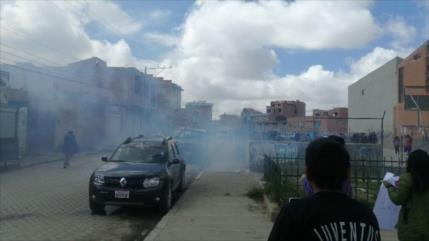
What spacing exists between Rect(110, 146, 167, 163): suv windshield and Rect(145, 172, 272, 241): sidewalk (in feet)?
3.52

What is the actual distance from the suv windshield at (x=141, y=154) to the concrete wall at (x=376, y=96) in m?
34.8

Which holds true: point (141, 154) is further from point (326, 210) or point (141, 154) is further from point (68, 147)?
point (68, 147)

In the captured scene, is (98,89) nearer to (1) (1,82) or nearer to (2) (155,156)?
(1) (1,82)

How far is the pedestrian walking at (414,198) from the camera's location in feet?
13.2

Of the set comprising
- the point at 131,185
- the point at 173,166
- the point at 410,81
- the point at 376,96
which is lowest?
the point at 131,185

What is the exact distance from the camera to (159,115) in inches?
1681

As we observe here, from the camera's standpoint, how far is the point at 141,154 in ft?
36.5

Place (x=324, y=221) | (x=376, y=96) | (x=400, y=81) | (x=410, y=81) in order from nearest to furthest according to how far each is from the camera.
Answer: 1. (x=324, y=221)
2. (x=410, y=81)
3. (x=400, y=81)
4. (x=376, y=96)

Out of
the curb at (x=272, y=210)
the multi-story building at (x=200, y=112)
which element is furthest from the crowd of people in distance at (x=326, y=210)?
the multi-story building at (x=200, y=112)

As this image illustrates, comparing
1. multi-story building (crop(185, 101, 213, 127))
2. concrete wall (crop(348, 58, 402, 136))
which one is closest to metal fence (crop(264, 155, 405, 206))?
concrete wall (crop(348, 58, 402, 136))

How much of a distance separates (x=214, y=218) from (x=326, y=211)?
6895 mm

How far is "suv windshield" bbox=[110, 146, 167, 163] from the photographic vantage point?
1088 centimetres

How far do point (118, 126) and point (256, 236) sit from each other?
30.7m

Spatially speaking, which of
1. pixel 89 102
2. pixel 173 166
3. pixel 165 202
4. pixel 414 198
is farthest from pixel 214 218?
pixel 89 102
